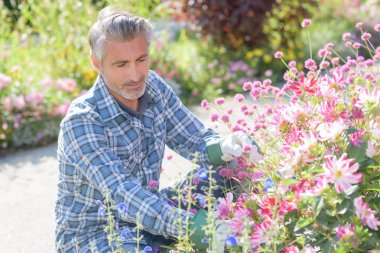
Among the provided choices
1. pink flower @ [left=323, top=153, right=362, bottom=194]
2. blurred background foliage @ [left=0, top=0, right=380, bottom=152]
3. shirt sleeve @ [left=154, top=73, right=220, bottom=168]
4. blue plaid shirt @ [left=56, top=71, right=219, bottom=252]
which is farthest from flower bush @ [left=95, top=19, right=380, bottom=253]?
blurred background foliage @ [left=0, top=0, right=380, bottom=152]

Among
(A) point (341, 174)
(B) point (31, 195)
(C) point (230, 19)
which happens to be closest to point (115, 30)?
(A) point (341, 174)

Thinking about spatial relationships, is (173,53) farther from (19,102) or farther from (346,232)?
(346,232)

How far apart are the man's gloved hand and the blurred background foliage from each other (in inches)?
100

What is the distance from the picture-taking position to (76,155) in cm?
265

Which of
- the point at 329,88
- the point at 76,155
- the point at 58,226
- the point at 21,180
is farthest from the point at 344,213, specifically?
the point at 21,180

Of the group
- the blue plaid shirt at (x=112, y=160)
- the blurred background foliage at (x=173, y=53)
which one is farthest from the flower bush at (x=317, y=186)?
the blurred background foliage at (x=173, y=53)

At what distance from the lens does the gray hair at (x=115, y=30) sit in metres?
2.68

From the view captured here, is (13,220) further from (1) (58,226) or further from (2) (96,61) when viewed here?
(2) (96,61)

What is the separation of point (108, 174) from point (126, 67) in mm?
430

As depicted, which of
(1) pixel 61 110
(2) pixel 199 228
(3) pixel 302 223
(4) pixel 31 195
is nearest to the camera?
(3) pixel 302 223

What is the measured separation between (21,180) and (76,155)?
190cm

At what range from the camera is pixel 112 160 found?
104 inches

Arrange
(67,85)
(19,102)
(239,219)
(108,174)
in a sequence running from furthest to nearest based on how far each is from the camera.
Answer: (67,85), (19,102), (108,174), (239,219)

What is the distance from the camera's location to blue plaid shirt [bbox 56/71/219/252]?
101 inches
